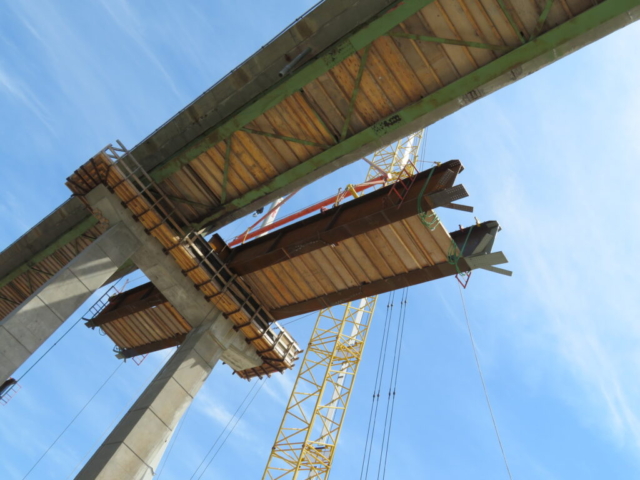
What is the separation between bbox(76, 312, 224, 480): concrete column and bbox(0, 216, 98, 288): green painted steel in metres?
5.45

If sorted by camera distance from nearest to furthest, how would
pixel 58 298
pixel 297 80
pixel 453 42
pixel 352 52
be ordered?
pixel 453 42
pixel 352 52
pixel 297 80
pixel 58 298

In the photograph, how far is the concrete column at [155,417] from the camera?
1240 cm

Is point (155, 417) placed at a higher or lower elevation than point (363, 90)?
lower

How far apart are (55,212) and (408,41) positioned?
13.2 meters

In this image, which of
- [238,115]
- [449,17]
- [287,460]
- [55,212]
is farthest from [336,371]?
[449,17]

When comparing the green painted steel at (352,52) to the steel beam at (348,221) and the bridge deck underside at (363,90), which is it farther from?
the steel beam at (348,221)

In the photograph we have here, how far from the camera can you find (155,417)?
1345cm

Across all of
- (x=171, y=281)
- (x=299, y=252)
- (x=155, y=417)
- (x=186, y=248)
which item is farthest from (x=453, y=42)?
(x=155, y=417)

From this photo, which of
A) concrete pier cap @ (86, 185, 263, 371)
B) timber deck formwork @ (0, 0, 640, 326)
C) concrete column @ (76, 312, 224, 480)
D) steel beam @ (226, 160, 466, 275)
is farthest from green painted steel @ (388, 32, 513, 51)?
concrete column @ (76, 312, 224, 480)

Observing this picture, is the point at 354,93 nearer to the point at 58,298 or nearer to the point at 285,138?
the point at 285,138

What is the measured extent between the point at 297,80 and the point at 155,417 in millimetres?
9613

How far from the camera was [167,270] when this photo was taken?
15633 mm

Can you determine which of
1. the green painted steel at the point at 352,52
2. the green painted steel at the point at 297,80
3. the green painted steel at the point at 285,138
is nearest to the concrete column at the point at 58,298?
the green painted steel at the point at 352,52

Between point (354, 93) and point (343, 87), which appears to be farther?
point (343, 87)
